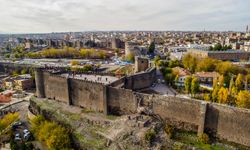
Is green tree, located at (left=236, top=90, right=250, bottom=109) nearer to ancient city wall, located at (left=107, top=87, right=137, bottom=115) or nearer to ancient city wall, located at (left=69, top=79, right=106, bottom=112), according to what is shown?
ancient city wall, located at (left=107, top=87, right=137, bottom=115)

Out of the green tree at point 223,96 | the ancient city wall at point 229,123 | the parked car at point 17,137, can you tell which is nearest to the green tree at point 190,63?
the green tree at point 223,96

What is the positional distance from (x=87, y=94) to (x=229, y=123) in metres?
14.0

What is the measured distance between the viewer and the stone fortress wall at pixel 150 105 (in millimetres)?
16812

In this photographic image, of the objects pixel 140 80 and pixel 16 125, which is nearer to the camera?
pixel 16 125

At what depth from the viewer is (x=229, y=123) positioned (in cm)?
1691

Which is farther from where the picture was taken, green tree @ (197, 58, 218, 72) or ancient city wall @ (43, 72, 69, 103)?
green tree @ (197, 58, 218, 72)

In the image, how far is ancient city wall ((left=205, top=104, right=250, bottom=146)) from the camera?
1631 centimetres

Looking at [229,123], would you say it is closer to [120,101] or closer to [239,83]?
[120,101]

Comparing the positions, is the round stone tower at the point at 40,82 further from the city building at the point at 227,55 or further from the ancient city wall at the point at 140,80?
the city building at the point at 227,55

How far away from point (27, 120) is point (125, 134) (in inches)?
597

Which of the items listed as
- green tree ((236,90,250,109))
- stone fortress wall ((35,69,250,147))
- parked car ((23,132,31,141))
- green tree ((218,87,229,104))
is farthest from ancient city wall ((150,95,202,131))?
parked car ((23,132,31,141))

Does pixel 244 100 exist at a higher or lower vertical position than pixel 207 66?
lower

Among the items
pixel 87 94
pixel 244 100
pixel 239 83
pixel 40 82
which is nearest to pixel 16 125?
pixel 40 82

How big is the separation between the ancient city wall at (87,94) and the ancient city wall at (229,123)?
10.1 metres
